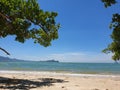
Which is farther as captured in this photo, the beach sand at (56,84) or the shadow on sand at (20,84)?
the beach sand at (56,84)

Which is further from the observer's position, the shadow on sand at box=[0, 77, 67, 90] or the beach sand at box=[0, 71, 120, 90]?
the beach sand at box=[0, 71, 120, 90]

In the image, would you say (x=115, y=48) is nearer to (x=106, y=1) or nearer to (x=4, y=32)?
(x=106, y=1)

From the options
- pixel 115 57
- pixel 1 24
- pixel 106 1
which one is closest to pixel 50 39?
pixel 1 24

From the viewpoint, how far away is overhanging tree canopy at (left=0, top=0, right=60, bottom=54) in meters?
20.7

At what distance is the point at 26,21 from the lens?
2219 centimetres

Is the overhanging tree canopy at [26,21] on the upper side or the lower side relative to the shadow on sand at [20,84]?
upper

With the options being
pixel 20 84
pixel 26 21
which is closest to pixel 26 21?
pixel 26 21

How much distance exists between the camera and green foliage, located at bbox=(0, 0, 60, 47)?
2074 cm

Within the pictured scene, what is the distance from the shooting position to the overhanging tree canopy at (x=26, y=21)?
20737mm

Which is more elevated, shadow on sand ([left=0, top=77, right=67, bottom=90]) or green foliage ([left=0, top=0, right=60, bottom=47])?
green foliage ([left=0, top=0, right=60, bottom=47])

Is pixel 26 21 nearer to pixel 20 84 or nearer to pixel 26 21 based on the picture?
pixel 26 21

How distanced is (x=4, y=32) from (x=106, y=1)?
14.2 m

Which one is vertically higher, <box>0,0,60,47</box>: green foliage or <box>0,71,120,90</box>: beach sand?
<box>0,0,60,47</box>: green foliage

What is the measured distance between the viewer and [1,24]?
20.1 m
